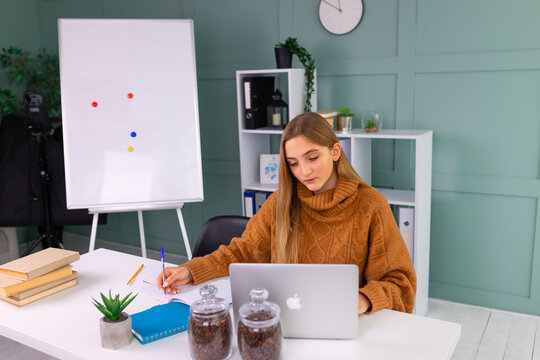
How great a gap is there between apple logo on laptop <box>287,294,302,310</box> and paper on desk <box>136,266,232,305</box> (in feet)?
1.11

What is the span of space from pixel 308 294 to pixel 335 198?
1.47 ft

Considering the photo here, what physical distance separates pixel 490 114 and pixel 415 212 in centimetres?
71

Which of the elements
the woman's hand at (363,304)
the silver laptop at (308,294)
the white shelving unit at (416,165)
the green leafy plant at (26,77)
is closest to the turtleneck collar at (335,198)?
the woman's hand at (363,304)

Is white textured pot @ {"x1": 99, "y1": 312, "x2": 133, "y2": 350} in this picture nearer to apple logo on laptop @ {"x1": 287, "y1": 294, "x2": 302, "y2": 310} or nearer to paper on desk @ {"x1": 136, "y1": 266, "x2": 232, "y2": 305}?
paper on desk @ {"x1": 136, "y1": 266, "x2": 232, "y2": 305}

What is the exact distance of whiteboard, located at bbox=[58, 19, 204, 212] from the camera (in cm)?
307

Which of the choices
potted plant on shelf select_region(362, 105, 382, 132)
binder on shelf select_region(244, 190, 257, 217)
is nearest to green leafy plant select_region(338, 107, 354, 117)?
potted plant on shelf select_region(362, 105, 382, 132)

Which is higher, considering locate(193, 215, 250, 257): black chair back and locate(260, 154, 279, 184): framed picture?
locate(260, 154, 279, 184): framed picture

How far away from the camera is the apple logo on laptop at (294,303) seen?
1.29 m

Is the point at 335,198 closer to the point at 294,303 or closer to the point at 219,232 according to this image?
the point at 294,303

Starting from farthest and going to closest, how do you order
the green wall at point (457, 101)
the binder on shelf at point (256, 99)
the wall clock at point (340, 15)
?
the binder on shelf at point (256, 99), the wall clock at point (340, 15), the green wall at point (457, 101)

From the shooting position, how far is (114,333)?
1334 mm

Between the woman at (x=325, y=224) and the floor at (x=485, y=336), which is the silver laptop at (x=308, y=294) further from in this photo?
the floor at (x=485, y=336)

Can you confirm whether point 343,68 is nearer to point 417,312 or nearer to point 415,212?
point 415,212

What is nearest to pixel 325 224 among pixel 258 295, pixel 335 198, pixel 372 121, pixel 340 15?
pixel 335 198
